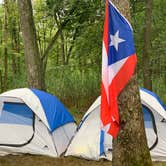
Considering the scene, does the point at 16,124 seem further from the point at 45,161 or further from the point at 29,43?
the point at 29,43

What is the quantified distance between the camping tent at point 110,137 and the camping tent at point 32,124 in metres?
0.41

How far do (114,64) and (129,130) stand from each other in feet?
2.92

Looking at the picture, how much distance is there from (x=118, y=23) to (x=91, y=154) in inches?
113

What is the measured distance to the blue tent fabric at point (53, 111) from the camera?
7.40 meters

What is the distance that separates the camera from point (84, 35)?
1391 centimetres

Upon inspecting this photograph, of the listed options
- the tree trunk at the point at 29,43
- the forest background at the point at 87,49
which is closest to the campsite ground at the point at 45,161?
the tree trunk at the point at 29,43

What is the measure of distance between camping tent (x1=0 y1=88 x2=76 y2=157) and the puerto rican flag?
2621 mm

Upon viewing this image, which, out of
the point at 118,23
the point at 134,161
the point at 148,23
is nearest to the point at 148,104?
the point at 134,161

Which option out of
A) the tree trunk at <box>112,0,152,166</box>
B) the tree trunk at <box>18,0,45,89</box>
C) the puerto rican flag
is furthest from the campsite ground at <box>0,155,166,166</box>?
the tree trunk at <box>18,0,45,89</box>

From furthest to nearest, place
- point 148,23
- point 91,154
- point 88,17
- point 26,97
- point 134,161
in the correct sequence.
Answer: point 88,17 < point 148,23 < point 26,97 < point 91,154 < point 134,161

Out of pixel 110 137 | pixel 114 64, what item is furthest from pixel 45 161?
pixel 114 64

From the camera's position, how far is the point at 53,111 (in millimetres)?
7582

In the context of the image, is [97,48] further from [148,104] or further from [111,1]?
[111,1]

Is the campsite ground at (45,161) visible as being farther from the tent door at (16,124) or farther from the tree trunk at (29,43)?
the tree trunk at (29,43)
